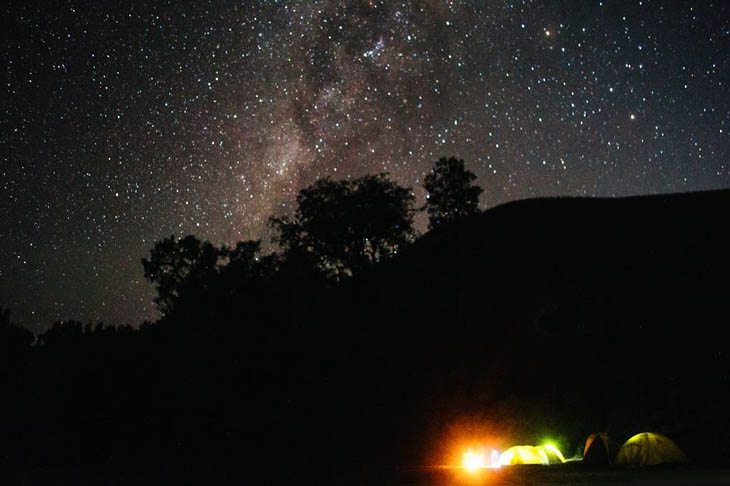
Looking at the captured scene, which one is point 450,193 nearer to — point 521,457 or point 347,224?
point 347,224

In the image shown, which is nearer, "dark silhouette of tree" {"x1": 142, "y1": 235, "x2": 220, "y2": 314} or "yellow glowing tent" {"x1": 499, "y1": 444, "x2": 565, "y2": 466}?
"yellow glowing tent" {"x1": 499, "y1": 444, "x2": 565, "y2": 466}

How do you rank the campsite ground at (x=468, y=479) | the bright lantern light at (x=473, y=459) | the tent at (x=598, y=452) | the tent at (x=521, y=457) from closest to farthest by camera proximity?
1. the campsite ground at (x=468, y=479)
2. the tent at (x=598, y=452)
3. the tent at (x=521, y=457)
4. the bright lantern light at (x=473, y=459)

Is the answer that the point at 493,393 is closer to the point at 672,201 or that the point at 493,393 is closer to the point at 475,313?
the point at 475,313

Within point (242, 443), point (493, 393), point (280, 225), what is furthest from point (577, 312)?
point (280, 225)

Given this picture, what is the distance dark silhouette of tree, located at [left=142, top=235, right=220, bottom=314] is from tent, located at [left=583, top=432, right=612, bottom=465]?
121 ft

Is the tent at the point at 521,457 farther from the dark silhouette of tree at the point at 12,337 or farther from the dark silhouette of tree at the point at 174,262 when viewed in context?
the dark silhouette of tree at the point at 12,337

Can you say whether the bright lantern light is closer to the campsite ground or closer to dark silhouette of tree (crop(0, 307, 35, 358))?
the campsite ground

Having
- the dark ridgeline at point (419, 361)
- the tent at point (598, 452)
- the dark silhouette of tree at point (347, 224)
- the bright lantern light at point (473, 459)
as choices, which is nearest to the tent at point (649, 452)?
the tent at point (598, 452)

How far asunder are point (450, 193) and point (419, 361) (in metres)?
24.7

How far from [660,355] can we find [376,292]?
18.9 m

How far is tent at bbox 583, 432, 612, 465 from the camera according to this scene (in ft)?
68.2

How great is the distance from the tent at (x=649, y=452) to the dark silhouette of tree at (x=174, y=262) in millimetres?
38267

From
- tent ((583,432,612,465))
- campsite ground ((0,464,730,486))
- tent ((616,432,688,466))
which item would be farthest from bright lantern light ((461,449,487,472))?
tent ((616,432,688,466))

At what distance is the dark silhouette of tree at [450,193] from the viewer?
179 feet
